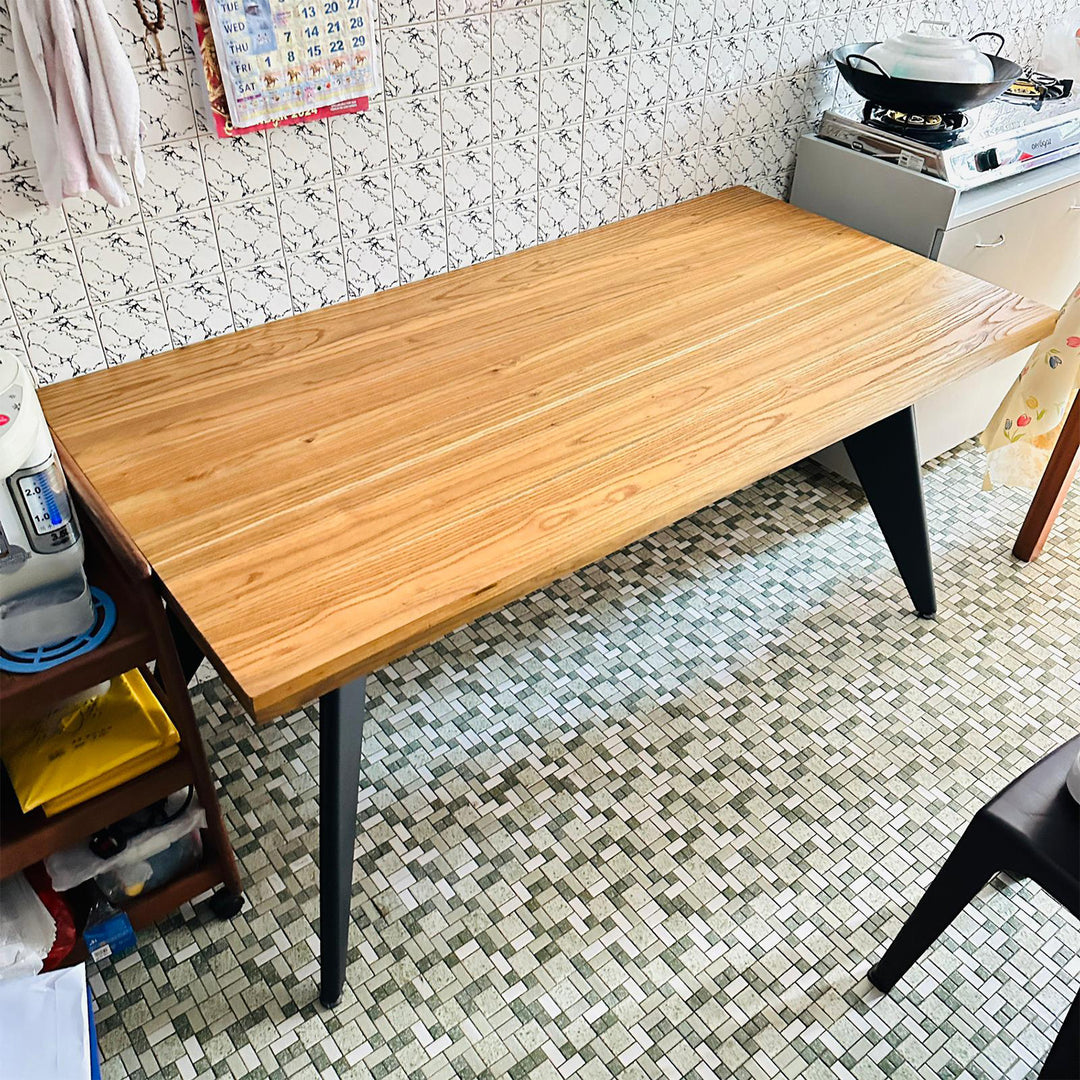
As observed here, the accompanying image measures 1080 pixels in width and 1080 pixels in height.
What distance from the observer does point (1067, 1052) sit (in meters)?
1.31

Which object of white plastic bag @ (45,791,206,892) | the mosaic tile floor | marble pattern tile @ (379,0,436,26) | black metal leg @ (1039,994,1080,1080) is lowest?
the mosaic tile floor

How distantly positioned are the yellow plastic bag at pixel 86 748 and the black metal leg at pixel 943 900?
1.10m

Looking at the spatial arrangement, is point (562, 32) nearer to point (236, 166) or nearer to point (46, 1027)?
point (236, 166)

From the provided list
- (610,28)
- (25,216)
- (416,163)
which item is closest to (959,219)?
(610,28)

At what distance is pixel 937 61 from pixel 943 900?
167cm

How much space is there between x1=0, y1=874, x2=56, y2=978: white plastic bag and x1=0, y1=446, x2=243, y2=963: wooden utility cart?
0.22 ft

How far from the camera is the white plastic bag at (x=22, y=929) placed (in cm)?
146

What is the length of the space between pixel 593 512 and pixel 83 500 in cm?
67

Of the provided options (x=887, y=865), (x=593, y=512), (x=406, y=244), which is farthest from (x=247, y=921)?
(x=406, y=244)

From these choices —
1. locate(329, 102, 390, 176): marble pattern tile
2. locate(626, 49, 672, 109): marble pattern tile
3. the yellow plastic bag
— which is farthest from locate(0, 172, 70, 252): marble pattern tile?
locate(626, 49, 672, 109): marble pattern tile

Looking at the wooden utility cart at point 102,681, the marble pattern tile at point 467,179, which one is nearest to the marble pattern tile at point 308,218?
the marble pattern tile at point 467,179

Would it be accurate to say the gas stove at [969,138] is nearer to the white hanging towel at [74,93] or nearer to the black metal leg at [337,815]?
the white hanging towel at [74,93]

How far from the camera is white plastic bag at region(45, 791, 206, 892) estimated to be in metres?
1.51

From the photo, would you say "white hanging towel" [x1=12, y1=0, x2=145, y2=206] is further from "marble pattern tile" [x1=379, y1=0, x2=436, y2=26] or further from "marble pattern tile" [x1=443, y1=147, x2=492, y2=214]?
"marble pattern tile" [x1=443, y1=147, x2=492, y2=214]
